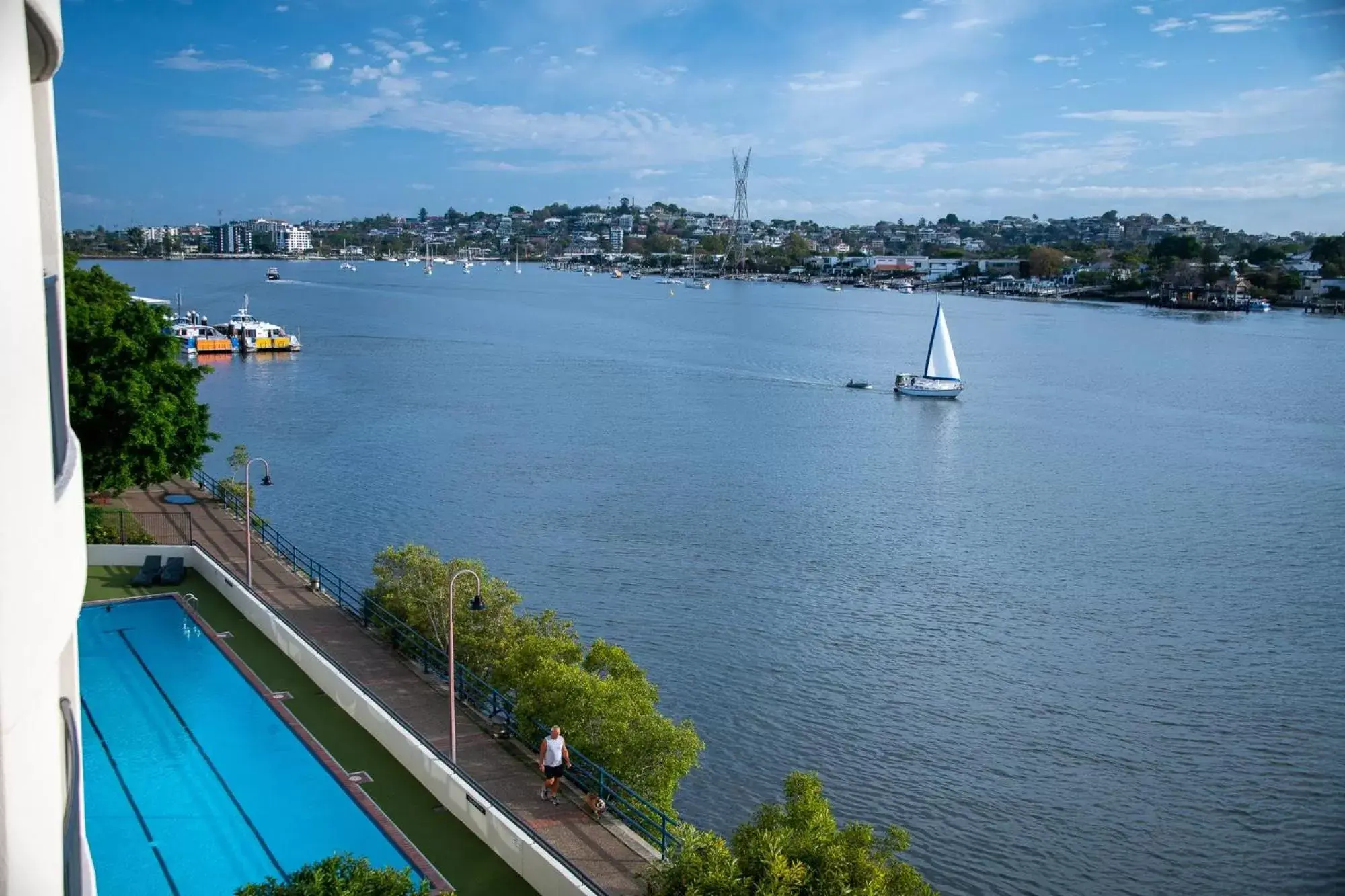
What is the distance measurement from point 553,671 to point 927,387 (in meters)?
51.4

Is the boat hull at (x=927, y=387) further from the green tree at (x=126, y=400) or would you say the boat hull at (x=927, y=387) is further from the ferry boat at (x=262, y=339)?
the green tree at (x=126, y=400)

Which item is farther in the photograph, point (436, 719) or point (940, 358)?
point (940, 358)

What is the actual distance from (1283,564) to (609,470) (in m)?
22.9

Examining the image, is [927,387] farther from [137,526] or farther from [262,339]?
[262,339]

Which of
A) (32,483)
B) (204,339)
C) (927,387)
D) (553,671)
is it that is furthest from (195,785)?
(204,339)

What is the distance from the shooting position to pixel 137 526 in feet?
91.4

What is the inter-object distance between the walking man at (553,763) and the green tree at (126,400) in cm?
1574

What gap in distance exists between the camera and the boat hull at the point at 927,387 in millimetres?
64188

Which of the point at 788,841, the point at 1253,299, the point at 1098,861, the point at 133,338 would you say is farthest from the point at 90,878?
the point at 1253,299

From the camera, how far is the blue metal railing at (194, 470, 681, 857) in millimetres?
14359

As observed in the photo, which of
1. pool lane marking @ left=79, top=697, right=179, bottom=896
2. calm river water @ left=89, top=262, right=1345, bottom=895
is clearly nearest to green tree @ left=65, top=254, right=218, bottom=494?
calm river water @ left=89, top=262, right=1345, bottom=895

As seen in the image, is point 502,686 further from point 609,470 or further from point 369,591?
point 609,470

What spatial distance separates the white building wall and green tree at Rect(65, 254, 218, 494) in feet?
75.5

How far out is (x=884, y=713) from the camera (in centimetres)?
2289
